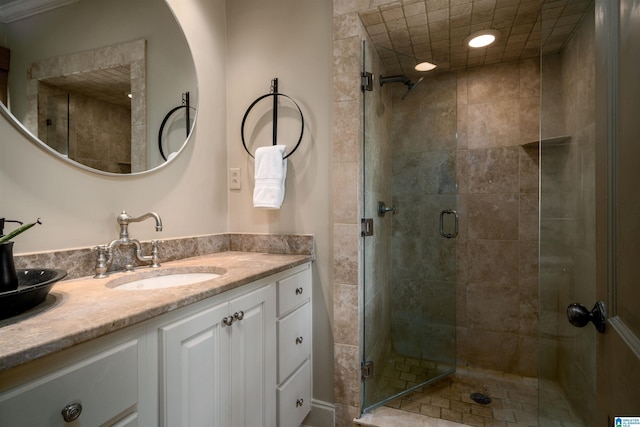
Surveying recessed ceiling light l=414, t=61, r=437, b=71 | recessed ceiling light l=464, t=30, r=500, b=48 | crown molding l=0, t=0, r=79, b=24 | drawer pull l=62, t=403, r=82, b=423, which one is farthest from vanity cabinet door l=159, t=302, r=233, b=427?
recessed ceiling light l=464, t=30, r=500, b=48

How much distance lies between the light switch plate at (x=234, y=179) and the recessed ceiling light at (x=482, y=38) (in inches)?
65.6

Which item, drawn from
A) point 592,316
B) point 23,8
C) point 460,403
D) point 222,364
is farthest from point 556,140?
point 23,8

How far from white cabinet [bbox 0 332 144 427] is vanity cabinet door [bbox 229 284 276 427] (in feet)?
1.25

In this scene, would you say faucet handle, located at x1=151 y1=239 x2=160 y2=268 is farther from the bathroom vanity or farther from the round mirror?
the round mirror

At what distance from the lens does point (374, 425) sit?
1.59 m

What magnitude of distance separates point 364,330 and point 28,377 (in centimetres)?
142

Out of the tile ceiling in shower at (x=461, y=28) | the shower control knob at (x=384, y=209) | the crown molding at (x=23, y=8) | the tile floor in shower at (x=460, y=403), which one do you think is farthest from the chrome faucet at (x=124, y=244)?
the tile ceiling in shower at (x=461, y=28)

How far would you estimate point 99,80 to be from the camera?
49.2 inches

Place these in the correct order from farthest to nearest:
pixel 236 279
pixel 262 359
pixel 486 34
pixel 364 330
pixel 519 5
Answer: pixel 486 34
pixel 364 330
pixel 519 5
pixel 262 359
pixel 236 279

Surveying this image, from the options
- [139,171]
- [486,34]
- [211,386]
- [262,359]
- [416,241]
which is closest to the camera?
[211,386]

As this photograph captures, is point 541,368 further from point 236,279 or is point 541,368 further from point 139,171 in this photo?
point 139,171

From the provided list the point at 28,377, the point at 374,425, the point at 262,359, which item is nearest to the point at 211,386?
the point at 262,359

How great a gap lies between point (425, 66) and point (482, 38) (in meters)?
0.35

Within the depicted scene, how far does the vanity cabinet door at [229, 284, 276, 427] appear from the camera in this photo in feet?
3.63
